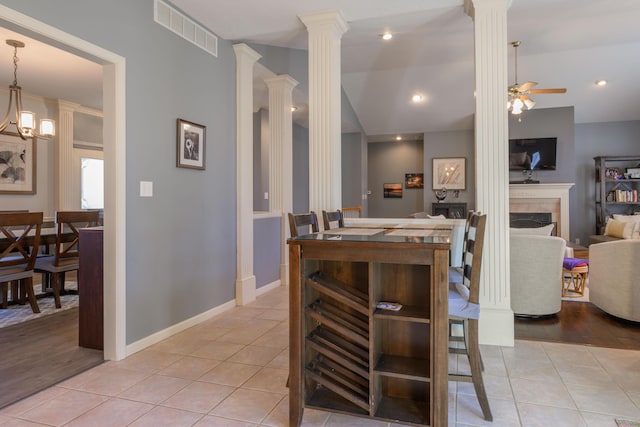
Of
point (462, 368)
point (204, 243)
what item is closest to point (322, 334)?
point (462, 368)

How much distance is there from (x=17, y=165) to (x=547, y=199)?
921 centimetres

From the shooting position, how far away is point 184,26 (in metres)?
3.25

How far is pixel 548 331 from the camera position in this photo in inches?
124

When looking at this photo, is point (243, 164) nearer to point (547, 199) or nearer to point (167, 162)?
point (167, 162)

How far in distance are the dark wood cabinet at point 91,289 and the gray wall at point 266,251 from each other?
6.20 feet

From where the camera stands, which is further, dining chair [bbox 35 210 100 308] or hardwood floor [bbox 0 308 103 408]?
dining chair [bbox 35 210 100 308]

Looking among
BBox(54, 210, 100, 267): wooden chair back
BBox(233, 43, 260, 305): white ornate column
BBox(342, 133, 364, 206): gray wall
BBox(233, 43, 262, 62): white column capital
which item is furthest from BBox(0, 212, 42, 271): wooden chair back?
BBox(342, 133, 364, 206): gray wall

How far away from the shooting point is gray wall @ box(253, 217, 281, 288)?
454 centimetres

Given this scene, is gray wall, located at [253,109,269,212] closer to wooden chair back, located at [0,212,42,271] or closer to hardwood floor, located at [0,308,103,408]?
wooden chair back, located at [0,212,42,271]

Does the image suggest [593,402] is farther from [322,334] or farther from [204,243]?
[204,243]

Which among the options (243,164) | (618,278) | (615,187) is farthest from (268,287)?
(615,187)

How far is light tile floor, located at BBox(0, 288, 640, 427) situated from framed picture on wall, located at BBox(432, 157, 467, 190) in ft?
19.7

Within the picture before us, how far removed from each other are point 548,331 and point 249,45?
4018 mm

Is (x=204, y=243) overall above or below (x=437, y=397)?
above
